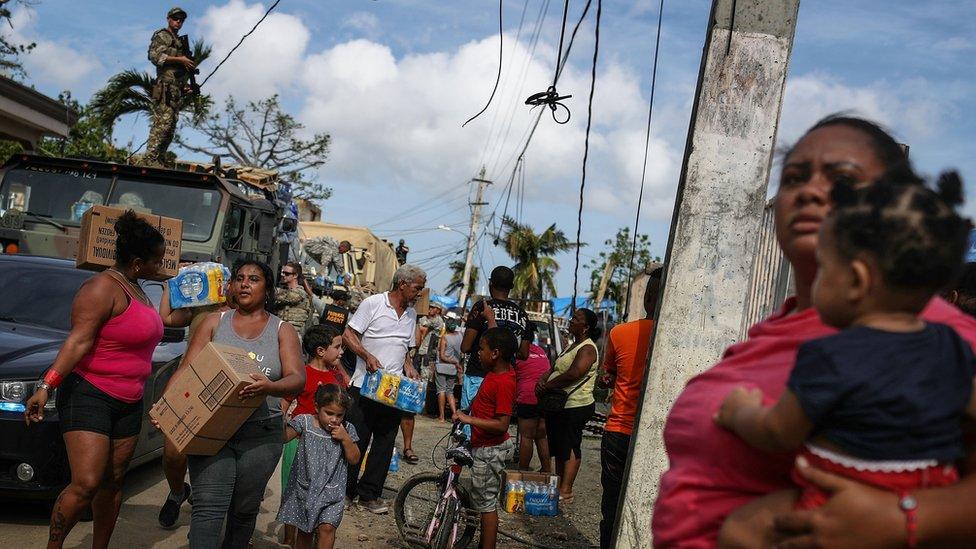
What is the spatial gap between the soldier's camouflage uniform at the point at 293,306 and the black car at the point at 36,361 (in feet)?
10.9

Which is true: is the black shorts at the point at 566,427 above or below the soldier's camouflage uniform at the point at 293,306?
below

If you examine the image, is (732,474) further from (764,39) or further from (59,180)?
(59,180)

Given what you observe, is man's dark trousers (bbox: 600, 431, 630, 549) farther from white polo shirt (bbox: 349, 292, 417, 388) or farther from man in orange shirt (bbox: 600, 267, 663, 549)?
white polo shirt (bbox: 349, 292, 417, 388)

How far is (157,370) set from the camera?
7.42 meters

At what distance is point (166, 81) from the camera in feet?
44.6

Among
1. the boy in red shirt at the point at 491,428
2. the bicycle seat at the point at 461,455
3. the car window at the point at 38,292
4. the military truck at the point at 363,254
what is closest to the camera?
the boy in red shirt at the point at 491,428

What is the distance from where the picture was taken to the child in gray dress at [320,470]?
570 centimetres

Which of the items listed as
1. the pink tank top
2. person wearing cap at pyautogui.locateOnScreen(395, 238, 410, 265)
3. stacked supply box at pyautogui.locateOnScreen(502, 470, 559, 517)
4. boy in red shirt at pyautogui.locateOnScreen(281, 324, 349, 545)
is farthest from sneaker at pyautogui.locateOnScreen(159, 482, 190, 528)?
person wearing cap at pyautogui.locateOnScreen(395, 238, 410, 265)

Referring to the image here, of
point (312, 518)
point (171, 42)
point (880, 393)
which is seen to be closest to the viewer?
point (880, 393)

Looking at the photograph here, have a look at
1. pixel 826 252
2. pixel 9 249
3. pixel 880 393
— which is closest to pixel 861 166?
pixel 826 252

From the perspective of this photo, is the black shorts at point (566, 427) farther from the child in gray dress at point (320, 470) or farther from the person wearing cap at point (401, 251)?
the person wearing cap at point (401, 251)

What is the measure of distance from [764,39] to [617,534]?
7.62ft

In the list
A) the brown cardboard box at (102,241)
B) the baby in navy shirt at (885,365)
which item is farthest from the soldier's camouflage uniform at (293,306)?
the baby in navy shirt at (885,365)

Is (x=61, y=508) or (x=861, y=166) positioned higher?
(x=861, y=166)
